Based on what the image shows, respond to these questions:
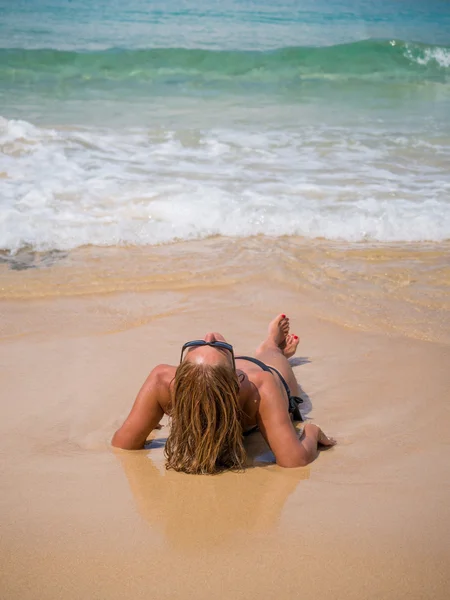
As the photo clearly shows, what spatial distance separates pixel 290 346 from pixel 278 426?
1216mm

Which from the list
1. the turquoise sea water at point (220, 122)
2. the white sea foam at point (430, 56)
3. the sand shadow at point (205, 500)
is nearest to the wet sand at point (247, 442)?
the sand shadow at point (205, 500)

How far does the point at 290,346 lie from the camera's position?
424cm

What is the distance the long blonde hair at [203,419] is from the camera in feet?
9.41

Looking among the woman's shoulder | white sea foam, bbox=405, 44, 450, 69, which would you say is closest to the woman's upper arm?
the woman's shoulder

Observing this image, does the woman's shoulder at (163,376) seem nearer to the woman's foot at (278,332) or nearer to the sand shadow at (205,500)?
the sand shadow at (205,500)

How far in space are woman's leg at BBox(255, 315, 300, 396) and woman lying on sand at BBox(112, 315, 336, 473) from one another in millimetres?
575

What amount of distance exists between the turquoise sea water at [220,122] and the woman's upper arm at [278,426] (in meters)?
3.31

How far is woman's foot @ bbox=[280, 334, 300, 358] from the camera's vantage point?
4223 millimetres

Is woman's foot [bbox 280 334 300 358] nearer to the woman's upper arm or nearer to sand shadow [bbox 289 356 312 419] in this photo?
sand shadow [bbox 289 356 312 419]

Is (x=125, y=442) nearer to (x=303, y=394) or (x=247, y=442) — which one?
(x=247, y=442)

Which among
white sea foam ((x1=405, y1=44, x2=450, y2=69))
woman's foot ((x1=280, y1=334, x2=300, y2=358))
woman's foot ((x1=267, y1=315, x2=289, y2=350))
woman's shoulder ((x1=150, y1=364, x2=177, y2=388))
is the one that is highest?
white sea foam ((x1=405, y1=44, x2=450, y2=69))

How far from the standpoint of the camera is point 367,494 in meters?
2.66

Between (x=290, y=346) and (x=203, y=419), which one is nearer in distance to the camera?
(x=203, y=419)

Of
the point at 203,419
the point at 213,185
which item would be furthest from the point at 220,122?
the point at 203,419
